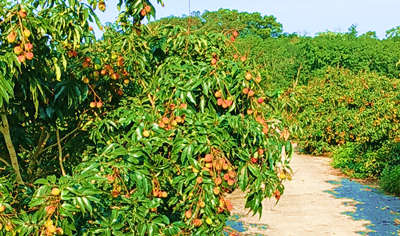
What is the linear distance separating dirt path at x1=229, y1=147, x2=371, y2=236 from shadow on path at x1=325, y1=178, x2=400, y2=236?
12cm

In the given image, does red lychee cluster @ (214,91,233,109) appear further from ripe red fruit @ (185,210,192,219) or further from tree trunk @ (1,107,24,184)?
tree trunk @ (1,107,24,184)

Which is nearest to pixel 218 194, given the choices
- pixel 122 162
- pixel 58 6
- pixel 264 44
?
pixel 122 162

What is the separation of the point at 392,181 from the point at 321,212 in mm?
1711

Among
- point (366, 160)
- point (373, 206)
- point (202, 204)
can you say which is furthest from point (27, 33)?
point (366, 160)

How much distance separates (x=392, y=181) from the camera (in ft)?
23.7

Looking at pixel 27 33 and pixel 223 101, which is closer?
pixel 27 33

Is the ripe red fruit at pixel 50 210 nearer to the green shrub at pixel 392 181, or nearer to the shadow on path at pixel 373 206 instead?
the shadow on path at pixel 373 206

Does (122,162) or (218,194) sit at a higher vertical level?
(122,162)

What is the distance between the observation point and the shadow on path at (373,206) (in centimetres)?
568

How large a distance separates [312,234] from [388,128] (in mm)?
3413

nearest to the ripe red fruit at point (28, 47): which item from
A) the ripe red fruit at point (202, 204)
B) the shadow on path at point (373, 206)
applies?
the ripe red fruit at point (202, 204)

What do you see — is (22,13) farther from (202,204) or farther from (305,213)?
(305,213)

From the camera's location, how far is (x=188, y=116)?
2492mm

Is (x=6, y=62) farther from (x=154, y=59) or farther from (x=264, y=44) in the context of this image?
(x=264, y=44)
